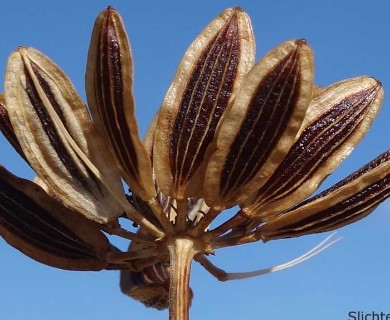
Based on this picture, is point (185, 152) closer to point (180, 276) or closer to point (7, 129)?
point (180, 276)

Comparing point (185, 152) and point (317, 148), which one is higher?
point (317, 148)

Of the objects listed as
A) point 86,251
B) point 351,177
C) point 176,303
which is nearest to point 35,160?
point 86,251

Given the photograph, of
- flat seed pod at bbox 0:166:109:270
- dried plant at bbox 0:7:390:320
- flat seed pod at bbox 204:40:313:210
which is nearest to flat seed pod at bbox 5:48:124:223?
dried plant at bbox 0:7:390:320

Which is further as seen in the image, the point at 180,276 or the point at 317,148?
the point at 317,148

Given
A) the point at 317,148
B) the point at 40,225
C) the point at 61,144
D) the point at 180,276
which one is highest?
the point at 317,148

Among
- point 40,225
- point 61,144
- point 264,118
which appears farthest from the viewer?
point 40,225

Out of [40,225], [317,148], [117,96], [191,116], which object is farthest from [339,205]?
[40,225]

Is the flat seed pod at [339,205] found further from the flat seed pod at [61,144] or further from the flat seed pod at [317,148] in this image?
the flat seed pod at [61,144]

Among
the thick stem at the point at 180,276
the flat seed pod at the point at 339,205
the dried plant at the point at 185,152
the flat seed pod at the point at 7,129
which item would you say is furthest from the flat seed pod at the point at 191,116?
the flat seed pod at the point at 7,129
